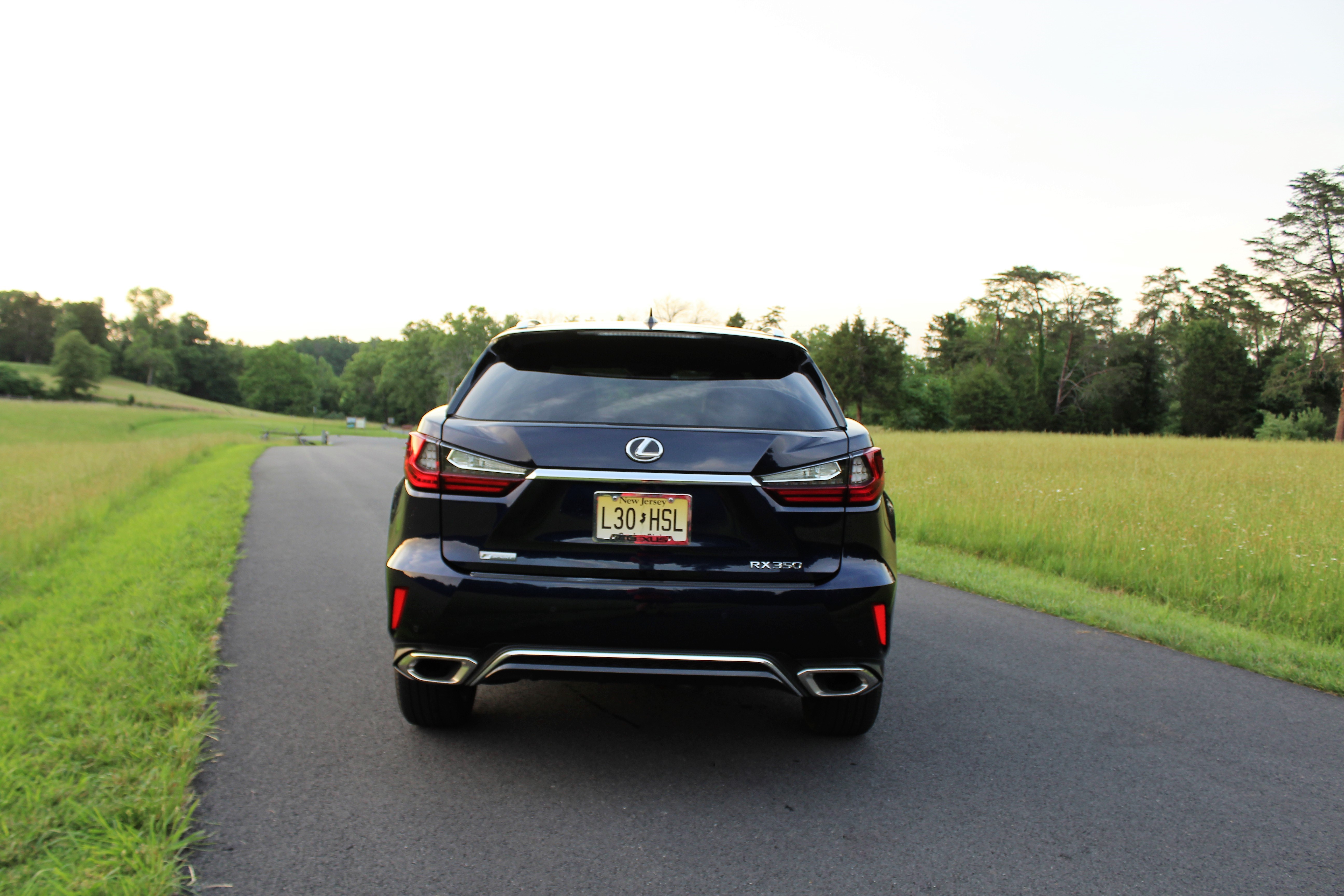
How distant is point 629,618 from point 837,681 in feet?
2.71

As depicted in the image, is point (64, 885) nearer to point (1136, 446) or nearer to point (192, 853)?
point (192, 853)

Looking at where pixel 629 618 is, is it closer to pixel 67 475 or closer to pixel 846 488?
pixel 846 488

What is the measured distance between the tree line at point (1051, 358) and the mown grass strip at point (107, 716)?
7.81 m

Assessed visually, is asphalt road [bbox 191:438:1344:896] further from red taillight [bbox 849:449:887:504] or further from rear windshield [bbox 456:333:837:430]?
rear windshield [bbox 456:333:837:430]

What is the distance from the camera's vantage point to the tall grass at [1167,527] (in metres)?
6.29

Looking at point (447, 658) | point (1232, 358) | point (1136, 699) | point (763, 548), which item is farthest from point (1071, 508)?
point (1232, 358)

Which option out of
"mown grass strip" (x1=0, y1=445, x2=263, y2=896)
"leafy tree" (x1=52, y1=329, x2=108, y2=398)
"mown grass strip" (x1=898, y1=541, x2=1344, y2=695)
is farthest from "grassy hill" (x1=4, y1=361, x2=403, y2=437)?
"mown grass strip" (x1=898, y1=541, x2=1344, y2=695)

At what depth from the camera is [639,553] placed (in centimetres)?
280

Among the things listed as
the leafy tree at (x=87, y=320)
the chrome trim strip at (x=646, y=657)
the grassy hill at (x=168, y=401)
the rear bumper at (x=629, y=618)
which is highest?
the leafy tree at (x=87, y=320)

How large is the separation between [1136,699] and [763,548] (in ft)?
8.53

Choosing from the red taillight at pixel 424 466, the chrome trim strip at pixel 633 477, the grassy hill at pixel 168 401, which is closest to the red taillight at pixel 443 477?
the red taillight at pixel 424 466

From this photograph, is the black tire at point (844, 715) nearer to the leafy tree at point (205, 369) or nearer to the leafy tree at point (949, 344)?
the leafy tree at point (949, 344)

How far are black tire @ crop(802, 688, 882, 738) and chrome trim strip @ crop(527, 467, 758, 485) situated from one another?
3.59 ft

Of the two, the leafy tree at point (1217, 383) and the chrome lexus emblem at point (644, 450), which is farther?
the leafy tree at point (1217, 383)
